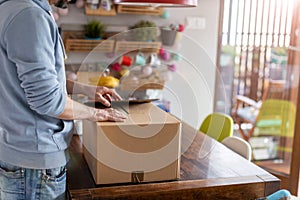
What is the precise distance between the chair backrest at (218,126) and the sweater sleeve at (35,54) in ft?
4.67

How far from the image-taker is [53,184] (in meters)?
1.22

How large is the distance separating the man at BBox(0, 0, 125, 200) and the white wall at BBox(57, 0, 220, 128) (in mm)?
1985

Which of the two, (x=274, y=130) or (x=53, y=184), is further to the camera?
(x=274, y=130)

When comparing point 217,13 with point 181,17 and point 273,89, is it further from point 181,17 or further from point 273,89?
point 273,89

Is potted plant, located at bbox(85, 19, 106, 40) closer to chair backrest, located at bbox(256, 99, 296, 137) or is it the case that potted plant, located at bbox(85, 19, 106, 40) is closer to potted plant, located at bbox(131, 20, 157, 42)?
potted plant, located at bbox(131, 20, 157, 42)

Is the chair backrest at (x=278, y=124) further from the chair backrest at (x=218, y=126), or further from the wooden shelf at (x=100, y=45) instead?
the wooden shelf at (x=100, y=45)

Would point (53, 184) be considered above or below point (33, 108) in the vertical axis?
below

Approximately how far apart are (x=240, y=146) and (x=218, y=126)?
0.58 meters

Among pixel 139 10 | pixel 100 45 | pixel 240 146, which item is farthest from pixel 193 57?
pixel 240 146

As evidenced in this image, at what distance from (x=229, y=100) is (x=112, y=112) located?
9.89ft

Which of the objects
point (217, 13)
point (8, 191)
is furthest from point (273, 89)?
point (8, 191)

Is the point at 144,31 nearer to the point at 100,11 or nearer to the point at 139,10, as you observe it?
the point at 139,10

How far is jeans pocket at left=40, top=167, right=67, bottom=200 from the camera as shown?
1.21 m

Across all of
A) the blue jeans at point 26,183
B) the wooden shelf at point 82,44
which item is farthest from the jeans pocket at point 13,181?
the wooden shelf at point 82,44
